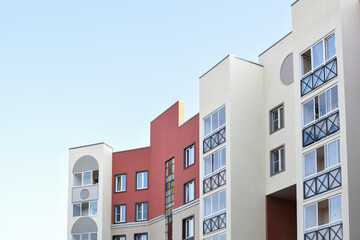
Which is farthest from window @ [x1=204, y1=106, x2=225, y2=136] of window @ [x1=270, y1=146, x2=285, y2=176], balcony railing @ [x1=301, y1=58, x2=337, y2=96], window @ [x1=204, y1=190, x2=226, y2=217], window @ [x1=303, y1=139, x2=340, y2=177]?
window @ [x1=303, y1=139, x2=340, y2=177]

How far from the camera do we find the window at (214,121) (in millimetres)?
37656

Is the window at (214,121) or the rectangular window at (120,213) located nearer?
the window at (214,121)

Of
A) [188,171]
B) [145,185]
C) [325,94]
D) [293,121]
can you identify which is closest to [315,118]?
[325,94]

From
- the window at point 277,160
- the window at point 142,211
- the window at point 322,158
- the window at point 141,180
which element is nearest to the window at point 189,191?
the window at point 142,211

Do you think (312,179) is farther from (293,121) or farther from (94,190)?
(94,190)

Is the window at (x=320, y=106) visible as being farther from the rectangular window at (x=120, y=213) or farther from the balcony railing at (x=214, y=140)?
the rectangular window at (x=120, y=213)

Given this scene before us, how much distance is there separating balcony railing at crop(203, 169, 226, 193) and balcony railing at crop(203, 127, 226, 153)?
1.62 meters

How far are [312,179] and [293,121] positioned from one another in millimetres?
4910

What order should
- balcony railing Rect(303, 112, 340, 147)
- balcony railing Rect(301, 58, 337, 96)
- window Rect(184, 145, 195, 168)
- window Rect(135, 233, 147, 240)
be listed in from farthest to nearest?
1. window Rect(135, 233, 147, 240)
2. window Rect(184, 145, 195, 168)
3. balcony railing Rect(301, 58, 337, 96)
4. balcony railing Rect(303, 112, 340, 147)

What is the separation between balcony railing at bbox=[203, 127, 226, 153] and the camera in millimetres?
37312

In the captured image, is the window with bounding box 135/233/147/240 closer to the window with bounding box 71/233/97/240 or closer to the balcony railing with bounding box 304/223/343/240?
the window with bounding box 71/233/97/240

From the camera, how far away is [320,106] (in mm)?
31031

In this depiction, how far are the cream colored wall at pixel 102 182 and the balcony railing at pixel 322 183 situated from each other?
21.2m

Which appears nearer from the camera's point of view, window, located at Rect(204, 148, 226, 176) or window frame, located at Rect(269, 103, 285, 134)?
window frame, located at Rect(269, 103, 285, 134)
